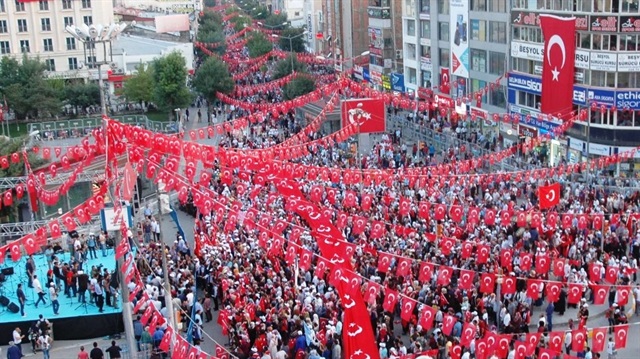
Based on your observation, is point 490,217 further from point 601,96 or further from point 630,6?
point 630,6

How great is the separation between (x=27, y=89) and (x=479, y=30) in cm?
3127

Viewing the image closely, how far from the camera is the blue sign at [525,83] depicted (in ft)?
163

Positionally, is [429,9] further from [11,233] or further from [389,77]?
[11,233]

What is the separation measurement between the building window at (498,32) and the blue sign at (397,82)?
15235 mm

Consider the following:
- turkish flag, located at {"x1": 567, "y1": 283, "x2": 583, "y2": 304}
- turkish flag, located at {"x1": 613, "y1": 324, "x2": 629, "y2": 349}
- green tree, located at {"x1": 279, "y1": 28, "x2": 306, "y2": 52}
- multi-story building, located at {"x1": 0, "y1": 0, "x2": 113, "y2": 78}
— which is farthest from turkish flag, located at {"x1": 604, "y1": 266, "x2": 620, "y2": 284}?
green tree, located at {"x1": 279, "y1": 28, "x2": 306, "y2": 52}

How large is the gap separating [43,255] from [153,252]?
464cm

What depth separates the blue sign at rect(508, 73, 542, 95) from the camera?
49812 millimetres

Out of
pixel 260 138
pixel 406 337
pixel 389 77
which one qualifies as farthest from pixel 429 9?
pixel 406 337

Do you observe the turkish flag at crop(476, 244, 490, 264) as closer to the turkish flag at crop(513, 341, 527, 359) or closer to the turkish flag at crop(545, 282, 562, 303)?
the turkish flag at crop(545, 282, 562, 303)

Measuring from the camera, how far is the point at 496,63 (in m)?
55.1

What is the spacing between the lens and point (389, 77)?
72.3m

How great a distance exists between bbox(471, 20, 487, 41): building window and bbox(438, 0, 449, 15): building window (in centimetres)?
431

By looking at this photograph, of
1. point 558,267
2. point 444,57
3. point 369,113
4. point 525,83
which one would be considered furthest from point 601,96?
point 444,57

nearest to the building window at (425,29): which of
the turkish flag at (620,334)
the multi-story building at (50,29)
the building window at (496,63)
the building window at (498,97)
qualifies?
the building window at (496,63)
